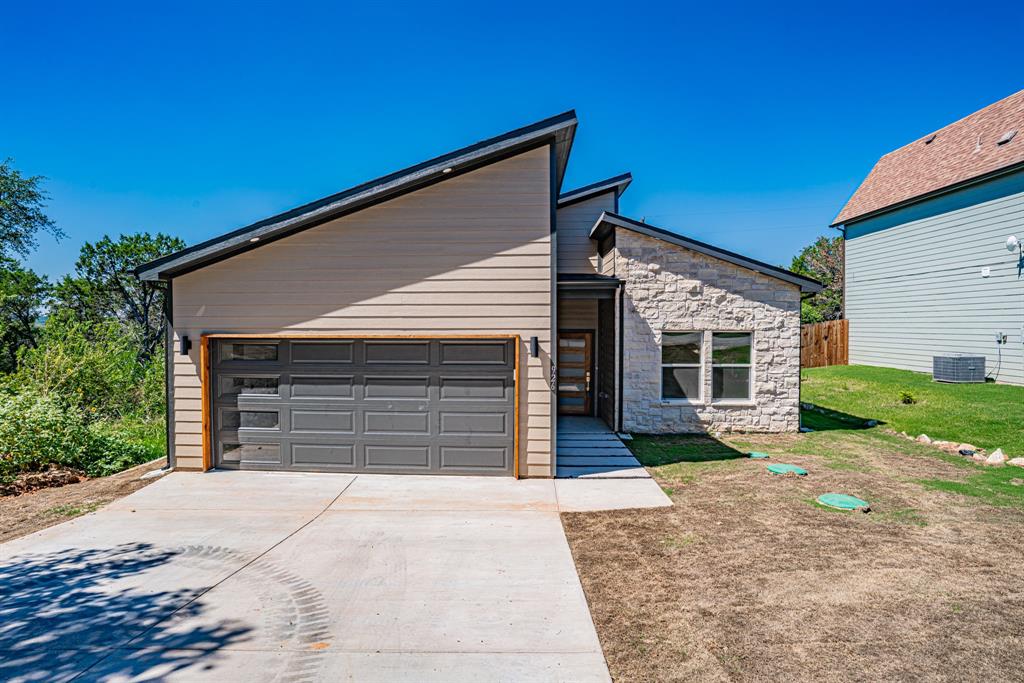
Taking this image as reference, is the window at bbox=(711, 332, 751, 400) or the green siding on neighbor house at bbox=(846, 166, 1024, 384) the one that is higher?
the green siding on neighbor house at bbox=(846, 166, 1024, 384)

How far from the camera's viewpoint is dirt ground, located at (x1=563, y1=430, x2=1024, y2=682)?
11.1 ft

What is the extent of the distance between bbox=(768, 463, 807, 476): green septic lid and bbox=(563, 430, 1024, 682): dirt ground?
14.2 inches

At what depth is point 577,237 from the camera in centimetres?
1322

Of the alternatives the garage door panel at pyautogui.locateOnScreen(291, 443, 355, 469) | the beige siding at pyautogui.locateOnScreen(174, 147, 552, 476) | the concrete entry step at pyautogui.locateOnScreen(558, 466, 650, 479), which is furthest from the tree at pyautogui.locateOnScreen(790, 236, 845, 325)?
the garage door panel at pyautogui.locateOnScreen(291, 443, 355, 469)

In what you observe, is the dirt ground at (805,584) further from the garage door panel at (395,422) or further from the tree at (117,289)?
the tree at (117,289)

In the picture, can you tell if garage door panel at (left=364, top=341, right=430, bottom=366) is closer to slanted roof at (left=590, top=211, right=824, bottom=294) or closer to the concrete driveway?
the concrete driveway

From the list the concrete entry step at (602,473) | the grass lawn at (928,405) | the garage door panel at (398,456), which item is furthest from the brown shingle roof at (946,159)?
the garage door panel at (398,456)

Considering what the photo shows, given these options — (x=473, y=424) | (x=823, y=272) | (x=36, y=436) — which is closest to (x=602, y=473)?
(x=473, y=424)

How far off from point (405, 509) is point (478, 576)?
212 centimetres

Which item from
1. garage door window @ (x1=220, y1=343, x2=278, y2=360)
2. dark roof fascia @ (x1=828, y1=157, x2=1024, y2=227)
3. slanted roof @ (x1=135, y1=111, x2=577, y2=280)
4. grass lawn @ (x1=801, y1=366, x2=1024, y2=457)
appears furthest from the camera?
dark roof fascia @ (x1=828, y1=157, x2=1024, y2=227)

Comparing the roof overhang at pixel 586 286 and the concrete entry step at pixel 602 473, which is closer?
the concrete entry step at pixel 602 473

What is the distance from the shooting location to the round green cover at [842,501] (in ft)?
20.8

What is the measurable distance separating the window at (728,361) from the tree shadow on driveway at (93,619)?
31.7 feet

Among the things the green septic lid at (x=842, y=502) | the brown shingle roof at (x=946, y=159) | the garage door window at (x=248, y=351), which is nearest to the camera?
the green septic lid at (x=842, y=502)
